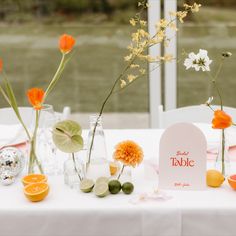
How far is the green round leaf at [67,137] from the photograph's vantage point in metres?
1.54

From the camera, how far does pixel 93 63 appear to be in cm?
464

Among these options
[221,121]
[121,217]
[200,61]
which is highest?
[200,61]

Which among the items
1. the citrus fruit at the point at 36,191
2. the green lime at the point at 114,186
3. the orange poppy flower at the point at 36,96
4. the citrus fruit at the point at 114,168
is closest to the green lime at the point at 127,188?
the green lime at the point at 114,186

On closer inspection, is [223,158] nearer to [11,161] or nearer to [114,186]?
[114,186]

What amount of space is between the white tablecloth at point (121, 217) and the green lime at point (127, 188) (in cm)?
3

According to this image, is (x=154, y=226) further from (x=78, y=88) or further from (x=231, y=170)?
(x=78, y=88)

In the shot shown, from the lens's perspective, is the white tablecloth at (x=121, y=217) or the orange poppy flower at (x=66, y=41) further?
the orange poppy flower at (x=66, y=41)

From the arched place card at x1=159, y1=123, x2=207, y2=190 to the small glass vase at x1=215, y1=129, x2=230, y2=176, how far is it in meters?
0.12

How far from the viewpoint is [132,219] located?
1.43 metres

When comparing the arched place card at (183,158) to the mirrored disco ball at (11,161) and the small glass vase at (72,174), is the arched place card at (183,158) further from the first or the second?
the mirrored disco ball at (11,161)

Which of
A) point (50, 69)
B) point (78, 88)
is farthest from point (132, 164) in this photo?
point (78, 88)

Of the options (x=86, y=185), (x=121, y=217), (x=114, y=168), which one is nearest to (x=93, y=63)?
(x=114, y=168)

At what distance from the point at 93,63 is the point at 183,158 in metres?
3.21

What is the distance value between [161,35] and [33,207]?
0.61m
